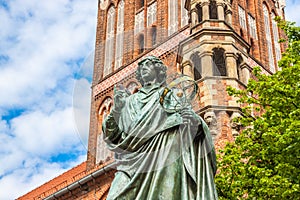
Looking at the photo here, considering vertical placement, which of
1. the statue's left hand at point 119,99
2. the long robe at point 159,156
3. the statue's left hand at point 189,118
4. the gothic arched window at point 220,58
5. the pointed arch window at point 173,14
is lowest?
the long robe at point 159,156

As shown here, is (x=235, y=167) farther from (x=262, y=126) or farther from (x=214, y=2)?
(x=214, y=2)

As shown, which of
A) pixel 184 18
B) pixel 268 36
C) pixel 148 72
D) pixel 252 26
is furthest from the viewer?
pixel 268 36

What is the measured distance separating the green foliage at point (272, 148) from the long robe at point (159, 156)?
5026 mm

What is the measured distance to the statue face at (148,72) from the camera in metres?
3.80

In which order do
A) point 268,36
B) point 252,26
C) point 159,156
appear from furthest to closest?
1. point 268,36
2. point 252,26
3. point 159,156

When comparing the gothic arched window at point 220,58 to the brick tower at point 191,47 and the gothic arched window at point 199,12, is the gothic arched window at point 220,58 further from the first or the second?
the gothic arched window at point 199,12

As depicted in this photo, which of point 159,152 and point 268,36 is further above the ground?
point 268,36

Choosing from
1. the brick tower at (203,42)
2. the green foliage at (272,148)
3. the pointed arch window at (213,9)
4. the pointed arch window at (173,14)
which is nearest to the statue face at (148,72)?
the green foliage at (272,148)

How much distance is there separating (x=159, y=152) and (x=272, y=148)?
588 cm

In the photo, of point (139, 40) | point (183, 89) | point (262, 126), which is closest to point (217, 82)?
point (262, 126)

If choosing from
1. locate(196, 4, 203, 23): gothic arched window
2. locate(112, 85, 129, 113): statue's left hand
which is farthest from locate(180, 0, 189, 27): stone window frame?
locate(112, 85, 129, 113): statue's left hand

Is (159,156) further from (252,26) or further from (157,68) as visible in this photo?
(252,26)

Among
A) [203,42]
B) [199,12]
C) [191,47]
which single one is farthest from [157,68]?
[199,12]

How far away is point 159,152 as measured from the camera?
11.1 feet
